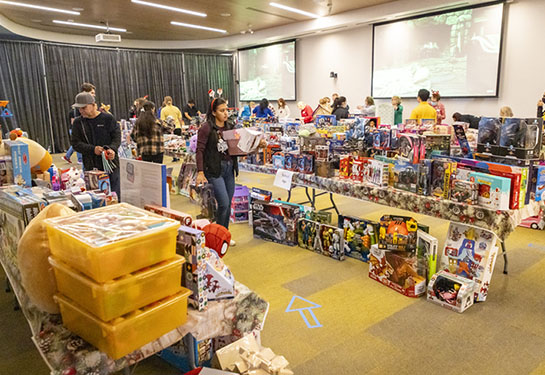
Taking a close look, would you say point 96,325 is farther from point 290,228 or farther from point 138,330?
point 290,228

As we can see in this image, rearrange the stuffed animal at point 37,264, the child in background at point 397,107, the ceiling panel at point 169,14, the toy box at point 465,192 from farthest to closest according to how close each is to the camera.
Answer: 1. the ceiling panel at point 169,14
2. the child in background at point 397,107
3. the toy box at point 465,192
4. the stuffed animal at point 37,264

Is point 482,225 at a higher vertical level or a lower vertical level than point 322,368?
higher

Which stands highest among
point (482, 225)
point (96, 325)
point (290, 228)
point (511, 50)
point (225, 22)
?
point (225, 22)

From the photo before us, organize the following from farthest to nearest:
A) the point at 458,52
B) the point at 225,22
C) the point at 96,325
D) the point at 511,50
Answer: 1. the point at 225,22
2. the point at 458,52
3. the point at 511,50
4. the point at 96,325

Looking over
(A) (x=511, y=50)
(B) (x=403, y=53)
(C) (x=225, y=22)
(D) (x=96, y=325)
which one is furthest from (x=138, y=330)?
(C) (x=225, y=22)

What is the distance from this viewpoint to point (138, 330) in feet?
3.75

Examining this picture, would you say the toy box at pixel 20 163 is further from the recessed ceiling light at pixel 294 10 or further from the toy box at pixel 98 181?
the recessed ceiling light at pixel 294 10

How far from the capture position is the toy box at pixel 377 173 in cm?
318

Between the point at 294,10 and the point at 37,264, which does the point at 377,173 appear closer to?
the point at 37,264

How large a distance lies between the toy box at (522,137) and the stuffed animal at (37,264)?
2676 mm

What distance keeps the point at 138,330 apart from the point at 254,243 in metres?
3.01

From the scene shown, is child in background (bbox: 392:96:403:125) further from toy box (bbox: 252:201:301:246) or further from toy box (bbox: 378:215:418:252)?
toy box (bbox: 378:215:418:252)

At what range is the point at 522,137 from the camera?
2592mm

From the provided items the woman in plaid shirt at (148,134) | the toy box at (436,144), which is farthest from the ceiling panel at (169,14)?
the toy box at (436,144)
